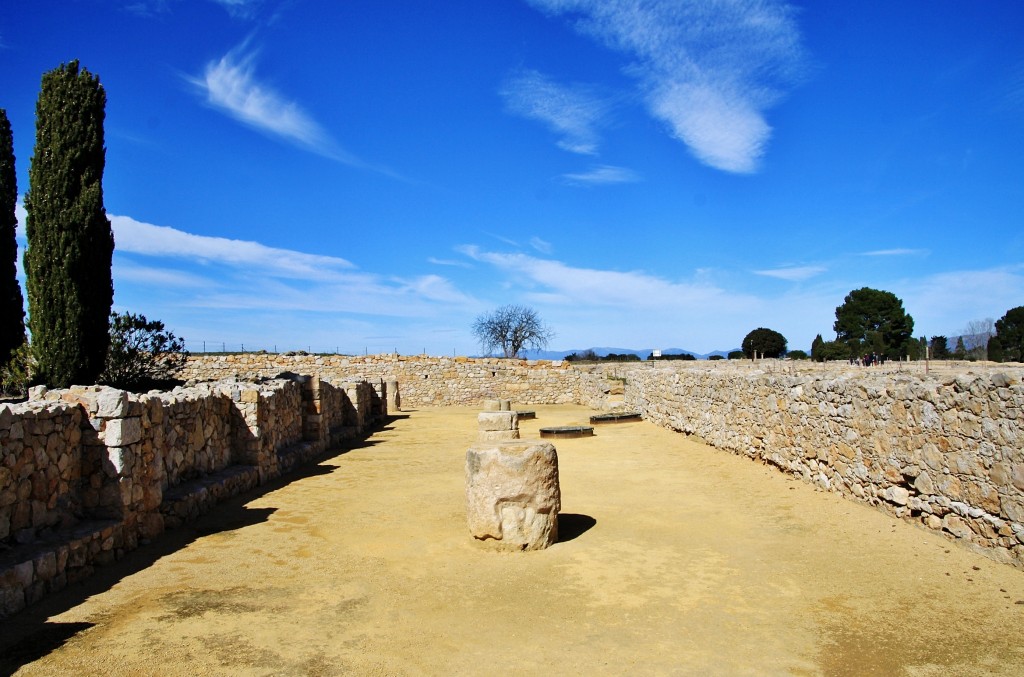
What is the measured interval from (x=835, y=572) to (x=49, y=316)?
54.7 feet

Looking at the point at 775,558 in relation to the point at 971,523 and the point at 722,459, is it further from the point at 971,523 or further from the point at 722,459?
the point at 722,459

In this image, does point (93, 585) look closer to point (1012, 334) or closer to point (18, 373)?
point (18, 373)

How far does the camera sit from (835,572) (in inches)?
247

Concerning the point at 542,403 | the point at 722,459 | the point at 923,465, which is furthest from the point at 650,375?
the point at 923,465

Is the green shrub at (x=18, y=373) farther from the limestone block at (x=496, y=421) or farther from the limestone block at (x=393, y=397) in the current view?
the limestone block at (x=393, y=397)

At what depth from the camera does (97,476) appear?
6.79 meters

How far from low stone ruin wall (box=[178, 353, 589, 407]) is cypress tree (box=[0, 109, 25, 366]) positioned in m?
10.9

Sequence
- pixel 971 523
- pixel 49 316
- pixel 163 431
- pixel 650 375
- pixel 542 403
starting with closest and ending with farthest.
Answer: pixel 971 523 < pixel 163 431 < pixel 49 316 < pixel 650 375 < pixel 542 403

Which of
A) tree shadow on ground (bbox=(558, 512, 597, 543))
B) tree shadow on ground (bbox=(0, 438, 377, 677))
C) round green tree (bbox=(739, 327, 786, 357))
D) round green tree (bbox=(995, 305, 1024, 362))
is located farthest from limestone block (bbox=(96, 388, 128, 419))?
round green tree (bbox=(739, 327, 786, 357))

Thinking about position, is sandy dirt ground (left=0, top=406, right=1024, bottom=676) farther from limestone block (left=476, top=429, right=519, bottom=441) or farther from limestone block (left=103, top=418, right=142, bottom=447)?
limestone block (left=476, top=429, right=519, bottom=441)

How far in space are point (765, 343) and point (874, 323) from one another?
13267 mm

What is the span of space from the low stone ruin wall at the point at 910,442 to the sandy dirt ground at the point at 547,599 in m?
0.34

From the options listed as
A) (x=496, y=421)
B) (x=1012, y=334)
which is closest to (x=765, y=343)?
(x=1012, y=334)

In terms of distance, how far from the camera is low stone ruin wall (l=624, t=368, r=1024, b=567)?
629 cm
